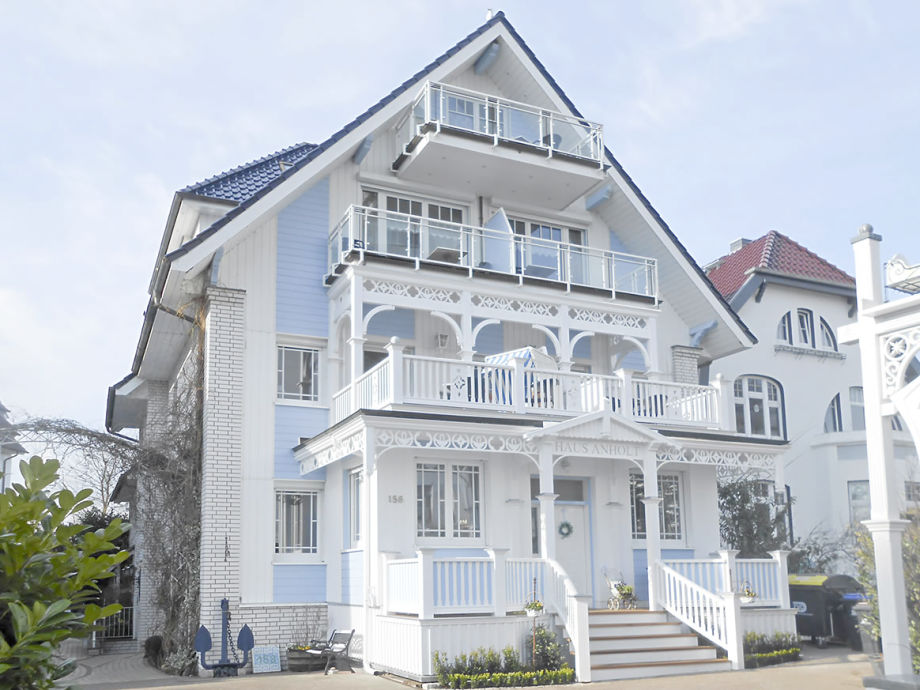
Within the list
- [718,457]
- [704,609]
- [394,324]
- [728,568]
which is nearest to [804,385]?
[718,457]

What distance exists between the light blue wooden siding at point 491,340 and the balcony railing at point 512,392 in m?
2.22

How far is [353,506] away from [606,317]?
6.07 m

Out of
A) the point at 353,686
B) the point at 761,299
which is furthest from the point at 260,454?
the point at 761,299

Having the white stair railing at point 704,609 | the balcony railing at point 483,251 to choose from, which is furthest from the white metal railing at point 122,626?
the white stair railing at point 704,609

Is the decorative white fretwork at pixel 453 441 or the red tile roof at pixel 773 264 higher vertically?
the red tile roof at pixel 773 264

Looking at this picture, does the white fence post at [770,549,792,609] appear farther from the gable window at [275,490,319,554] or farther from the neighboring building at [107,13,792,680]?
the gable window at [275,490,319,554]

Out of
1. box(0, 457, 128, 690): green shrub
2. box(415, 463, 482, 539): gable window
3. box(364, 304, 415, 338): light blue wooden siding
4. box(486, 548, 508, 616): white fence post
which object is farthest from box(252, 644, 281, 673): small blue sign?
Result: box(0, 457, 128, 690): green shrub

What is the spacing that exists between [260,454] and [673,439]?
23.4ft

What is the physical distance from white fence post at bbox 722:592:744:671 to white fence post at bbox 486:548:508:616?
11.4 feet

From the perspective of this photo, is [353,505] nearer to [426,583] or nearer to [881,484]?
[426,583]

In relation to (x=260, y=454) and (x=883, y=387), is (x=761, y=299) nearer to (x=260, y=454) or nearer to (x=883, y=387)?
(x=260, y=454)

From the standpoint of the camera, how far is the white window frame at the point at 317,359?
17.2 metres

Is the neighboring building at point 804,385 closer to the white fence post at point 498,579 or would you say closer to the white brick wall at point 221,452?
the white fence post at point 498,579

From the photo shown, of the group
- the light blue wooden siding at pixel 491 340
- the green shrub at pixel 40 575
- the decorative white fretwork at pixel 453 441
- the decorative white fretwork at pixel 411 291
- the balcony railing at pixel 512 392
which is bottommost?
the green shrub at pixel 40 575
